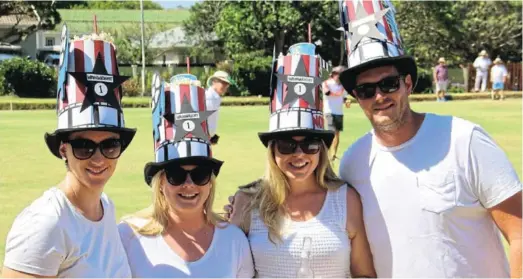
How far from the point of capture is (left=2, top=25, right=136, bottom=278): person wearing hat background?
326 centimetres

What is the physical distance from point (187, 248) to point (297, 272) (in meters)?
0.65

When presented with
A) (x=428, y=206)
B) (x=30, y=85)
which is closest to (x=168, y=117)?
(x=428, y=206)

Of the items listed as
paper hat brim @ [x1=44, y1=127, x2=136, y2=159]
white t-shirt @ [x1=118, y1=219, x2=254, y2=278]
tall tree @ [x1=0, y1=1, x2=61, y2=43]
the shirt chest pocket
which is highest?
tall tree @ [x1=0, y1=1, x2=61, y2=43]

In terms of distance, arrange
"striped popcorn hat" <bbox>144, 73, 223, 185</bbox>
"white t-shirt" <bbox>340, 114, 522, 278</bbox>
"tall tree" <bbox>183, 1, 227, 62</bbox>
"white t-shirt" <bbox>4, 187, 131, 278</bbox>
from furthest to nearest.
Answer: "tall tree" <bbox>183, 1, 227, 62</bbox>, "striped popcorn hat" <bbox>144, 73, 223, 185</bbox>, "white t-shirt" <bbox>340, 114, 522, 278</bbox>, "white t-shirt" <bbox>4, 187, 131, 278</bbox>

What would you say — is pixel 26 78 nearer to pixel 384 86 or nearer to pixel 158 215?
pixel 158 215

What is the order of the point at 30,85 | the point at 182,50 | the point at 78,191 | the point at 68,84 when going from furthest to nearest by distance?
1. the point at 182,50
2. the point at 30,85
3. the point at 68,84
4. the point at 78,191

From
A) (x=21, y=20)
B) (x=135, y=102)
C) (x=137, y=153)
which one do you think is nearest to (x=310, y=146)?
(x=137, y=153)

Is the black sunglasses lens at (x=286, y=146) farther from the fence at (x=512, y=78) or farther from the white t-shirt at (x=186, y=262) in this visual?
the fence at (x=512, y=78)

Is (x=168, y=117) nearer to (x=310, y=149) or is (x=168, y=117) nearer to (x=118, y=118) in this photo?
(x=118, y=118)

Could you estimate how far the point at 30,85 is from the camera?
1465 inches

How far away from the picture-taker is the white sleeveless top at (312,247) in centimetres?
410

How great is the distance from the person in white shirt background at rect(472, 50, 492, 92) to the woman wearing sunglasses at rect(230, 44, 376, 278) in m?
35.1

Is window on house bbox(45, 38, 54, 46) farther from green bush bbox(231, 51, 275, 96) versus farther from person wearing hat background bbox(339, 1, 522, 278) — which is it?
person wearing hat background bbox(339, 1, 522, 278)

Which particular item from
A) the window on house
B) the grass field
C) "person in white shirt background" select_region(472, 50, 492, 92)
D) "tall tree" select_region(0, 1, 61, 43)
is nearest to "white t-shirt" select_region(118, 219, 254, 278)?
the grass field
